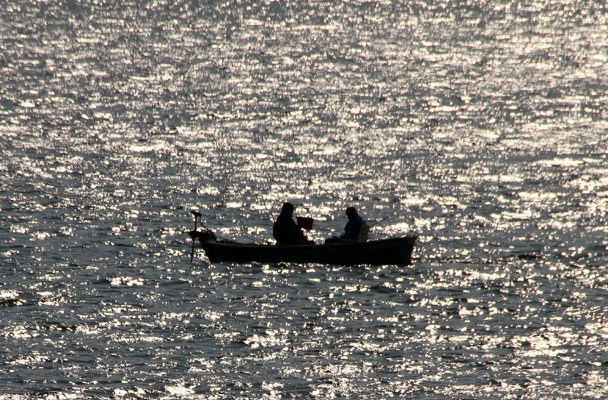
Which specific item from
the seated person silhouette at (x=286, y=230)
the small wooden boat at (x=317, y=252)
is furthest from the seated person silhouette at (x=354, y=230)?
the seated person silhouette at (x=286, y=230)

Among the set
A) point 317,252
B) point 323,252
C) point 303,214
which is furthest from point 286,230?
point 303,214

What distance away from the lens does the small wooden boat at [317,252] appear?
33156 mm

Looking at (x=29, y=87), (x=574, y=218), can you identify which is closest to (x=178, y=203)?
(x=574, y=218)

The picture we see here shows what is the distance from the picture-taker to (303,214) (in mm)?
41031

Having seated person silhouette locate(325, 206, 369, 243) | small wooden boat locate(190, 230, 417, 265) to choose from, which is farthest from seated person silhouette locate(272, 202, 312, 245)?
seated person silhouette locate(325, 206, 369, 243)

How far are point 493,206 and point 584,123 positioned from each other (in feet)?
66.9

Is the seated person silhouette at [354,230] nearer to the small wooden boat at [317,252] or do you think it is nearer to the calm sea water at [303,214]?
the small wooden boat at [317,252]

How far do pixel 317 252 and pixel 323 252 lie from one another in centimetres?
18

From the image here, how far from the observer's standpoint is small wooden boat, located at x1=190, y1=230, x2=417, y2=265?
109ft

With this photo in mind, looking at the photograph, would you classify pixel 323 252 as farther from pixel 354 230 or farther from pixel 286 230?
pixel 286 230

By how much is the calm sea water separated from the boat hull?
391mm

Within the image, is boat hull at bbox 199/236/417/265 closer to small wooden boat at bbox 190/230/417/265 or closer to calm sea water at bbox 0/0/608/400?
small wooden boat at bbox 190/230/417/265

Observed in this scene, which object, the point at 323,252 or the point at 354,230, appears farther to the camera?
the point at 354,230

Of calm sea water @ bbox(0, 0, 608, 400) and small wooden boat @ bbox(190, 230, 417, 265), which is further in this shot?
small wooden boat @ bbox(190, 230, 417, 265)
